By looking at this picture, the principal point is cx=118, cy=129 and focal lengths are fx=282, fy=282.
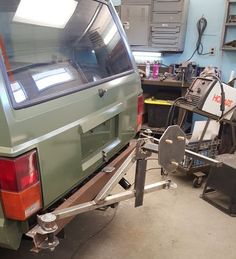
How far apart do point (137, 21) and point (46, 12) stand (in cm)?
284

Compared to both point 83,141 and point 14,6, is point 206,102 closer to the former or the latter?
point 83,141

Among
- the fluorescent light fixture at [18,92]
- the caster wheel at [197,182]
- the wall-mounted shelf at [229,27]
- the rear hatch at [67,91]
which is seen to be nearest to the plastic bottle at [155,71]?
the wall-mounted shelf at [229,27]

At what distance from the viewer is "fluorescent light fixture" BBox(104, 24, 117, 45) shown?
6.87ft

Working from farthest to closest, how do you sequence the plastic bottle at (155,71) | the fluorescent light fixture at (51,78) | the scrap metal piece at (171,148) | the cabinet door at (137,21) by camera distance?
the plastic bottle at (155,71), the cabinet door at (137,21), the fluorescent light fixture at (51,78), the scrap metal piece at (171,148)

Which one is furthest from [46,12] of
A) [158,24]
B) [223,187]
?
[158,24]

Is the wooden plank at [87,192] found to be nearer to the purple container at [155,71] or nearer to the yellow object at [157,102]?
the yellow object at [157,102]

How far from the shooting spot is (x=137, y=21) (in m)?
4.19

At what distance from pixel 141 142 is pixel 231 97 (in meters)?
1.82

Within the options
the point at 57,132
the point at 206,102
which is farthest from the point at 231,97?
the point at 57,132

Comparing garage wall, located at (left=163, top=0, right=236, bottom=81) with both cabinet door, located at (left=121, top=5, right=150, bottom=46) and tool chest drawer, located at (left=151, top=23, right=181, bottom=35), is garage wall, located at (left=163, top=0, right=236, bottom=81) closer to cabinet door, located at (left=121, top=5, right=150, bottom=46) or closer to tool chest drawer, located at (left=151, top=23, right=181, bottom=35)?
tool chest drawer, located at (left=151, top=23, right=181, bottom=35)

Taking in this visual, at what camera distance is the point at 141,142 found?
141 centimetres

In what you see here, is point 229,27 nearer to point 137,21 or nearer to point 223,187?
point 137,21

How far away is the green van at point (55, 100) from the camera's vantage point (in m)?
1.20

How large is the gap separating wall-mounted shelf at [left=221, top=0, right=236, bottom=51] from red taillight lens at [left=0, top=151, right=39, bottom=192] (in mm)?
3568
